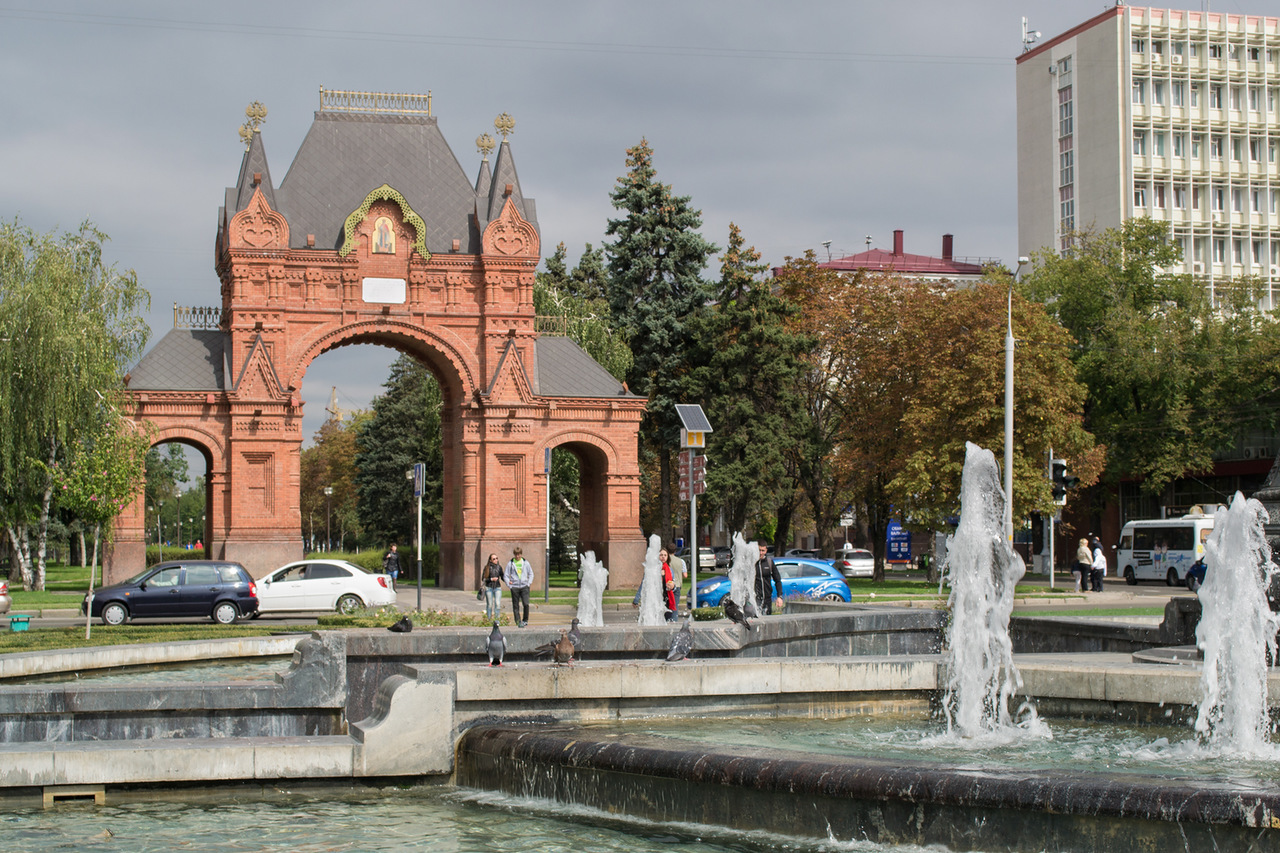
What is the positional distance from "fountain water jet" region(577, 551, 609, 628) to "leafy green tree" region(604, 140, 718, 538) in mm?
31738

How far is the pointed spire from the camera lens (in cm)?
4303

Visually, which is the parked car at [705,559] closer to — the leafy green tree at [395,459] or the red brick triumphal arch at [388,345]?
the leafy green tree at [395,459]

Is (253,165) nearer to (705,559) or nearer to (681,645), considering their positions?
(705,559)

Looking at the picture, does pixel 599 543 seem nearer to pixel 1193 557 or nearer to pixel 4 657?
pixel 1193 557

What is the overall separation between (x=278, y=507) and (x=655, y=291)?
21.4 meters

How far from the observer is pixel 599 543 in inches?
1785

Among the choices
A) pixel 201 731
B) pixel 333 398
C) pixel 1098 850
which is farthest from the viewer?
pixel 333 398

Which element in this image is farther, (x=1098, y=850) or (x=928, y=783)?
(x=928, y=783)

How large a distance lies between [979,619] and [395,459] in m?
57.2

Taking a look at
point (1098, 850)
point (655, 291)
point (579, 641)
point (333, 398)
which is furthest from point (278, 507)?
point (333, 398)

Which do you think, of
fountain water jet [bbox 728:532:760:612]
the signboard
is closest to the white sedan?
fountain water jet [bbox 728:532:760:612]

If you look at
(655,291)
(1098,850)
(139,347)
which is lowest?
(1098,850)

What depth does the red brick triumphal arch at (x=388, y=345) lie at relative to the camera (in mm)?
41625

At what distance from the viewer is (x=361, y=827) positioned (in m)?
9.65
